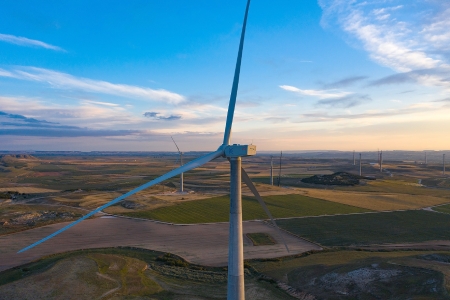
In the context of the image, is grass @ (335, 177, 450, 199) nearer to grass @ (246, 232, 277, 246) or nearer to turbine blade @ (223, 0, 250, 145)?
grass @ (246, 232, 277, 246)

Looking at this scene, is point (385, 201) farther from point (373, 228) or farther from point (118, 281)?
point (118, 281)

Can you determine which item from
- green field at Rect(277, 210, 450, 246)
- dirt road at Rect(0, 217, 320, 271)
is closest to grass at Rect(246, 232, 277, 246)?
dirt road at Rect(0, 217, 320, 271)

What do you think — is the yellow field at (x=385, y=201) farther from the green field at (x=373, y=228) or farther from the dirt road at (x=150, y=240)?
the dirt road at (x=150, y=240)

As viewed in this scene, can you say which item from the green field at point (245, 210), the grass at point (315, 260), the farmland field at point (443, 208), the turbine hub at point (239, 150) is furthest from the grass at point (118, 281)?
the farmland field at point (443, 208)

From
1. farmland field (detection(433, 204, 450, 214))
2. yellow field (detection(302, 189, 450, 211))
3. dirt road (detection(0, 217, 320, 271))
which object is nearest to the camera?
dirt road (detection(0, 217, 320, 271))

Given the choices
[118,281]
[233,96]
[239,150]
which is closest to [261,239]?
[118,281]

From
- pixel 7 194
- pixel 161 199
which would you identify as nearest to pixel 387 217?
pixel 161 199
